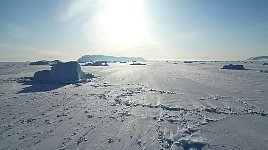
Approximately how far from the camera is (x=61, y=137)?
873 centimetres

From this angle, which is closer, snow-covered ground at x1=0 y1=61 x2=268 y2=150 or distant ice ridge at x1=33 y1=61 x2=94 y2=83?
snow-covered ground at x1=0 y1=61 x2=268 y2=150

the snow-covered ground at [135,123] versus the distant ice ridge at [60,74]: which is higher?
the distant ice ridge at [60,74]

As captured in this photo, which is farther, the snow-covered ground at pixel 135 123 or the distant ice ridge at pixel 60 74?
the distant ice ridge at pixel 60 74

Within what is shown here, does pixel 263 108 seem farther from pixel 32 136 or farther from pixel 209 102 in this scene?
pixel 32 136

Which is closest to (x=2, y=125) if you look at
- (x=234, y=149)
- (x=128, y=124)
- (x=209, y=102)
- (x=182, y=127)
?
(x=128, y=124)

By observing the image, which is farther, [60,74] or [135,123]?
[60,74]

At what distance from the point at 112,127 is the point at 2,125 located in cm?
454

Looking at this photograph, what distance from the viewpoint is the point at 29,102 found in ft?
50.4

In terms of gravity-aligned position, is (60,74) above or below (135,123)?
above

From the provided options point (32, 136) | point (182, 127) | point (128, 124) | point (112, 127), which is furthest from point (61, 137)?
point (182, 127)

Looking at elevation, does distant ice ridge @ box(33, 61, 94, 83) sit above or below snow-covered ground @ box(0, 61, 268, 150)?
above

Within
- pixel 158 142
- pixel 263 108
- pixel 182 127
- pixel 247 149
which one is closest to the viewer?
pixel 247 149

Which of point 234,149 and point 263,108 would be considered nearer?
point 234,149

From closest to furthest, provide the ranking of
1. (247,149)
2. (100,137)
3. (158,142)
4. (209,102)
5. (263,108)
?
1. (247,149)
2. (158,142)
3. (100,137)
4. (263,108)
5. (209,102)
